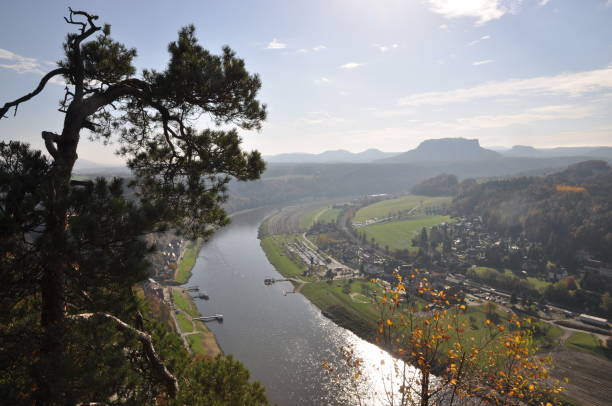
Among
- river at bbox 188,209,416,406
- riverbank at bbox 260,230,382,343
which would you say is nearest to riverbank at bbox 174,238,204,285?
river at bbox 188,209,416,406

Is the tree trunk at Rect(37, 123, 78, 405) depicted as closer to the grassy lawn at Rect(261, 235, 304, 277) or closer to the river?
the river

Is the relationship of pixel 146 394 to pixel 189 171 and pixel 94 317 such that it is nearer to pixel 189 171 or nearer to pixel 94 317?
pixel 94 317

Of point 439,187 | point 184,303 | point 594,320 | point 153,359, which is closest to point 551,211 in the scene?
point 594,320

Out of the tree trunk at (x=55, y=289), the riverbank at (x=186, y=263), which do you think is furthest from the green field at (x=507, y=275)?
the tree trunk at (x=55, y=289)

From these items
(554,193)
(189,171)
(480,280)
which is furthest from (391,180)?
(189,171)

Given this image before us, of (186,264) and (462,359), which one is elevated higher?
(462,359)

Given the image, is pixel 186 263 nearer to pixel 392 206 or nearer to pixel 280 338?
pixel 280 338

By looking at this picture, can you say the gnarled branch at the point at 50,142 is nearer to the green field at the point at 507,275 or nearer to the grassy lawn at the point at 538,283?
the green field at the point at 507,275
